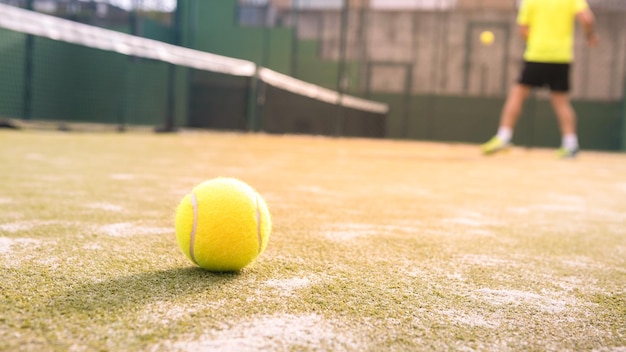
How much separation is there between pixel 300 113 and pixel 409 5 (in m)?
3.29

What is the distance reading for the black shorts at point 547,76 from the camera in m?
5.82

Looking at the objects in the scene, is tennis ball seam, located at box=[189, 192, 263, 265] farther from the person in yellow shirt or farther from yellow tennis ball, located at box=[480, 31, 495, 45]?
yellow tennis ball, located at box=[480, 31, 495, 45]

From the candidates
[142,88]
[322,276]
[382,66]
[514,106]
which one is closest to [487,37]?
[382,66]

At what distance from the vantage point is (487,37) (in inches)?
484

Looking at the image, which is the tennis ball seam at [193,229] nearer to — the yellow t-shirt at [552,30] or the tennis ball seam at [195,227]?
the tennis ball seam at [195,227]

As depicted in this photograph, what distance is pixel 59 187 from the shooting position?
2.57m

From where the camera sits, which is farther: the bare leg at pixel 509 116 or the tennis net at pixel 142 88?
the tennis net at pixel 142 88

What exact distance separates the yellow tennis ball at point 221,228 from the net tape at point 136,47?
5.38 meters

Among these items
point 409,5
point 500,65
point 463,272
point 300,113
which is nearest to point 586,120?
point 500,65

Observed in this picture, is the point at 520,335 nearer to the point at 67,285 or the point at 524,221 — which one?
the point at 67,285

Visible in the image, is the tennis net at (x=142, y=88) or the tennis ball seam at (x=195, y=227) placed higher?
the tennis net at (x=142, y=88)

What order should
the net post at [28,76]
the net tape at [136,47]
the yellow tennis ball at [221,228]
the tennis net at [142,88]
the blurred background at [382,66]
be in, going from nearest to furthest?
the yellow tennis ball at [221,228] < the net tape at [136,47] < the tennis net at [142,88] < the net post at [28,76] < the blurred background at [382,66]

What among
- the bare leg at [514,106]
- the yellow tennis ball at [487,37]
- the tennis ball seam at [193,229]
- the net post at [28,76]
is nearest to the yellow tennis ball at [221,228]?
the tennis ball seam at [193,229]

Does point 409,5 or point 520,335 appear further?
point 409,5
